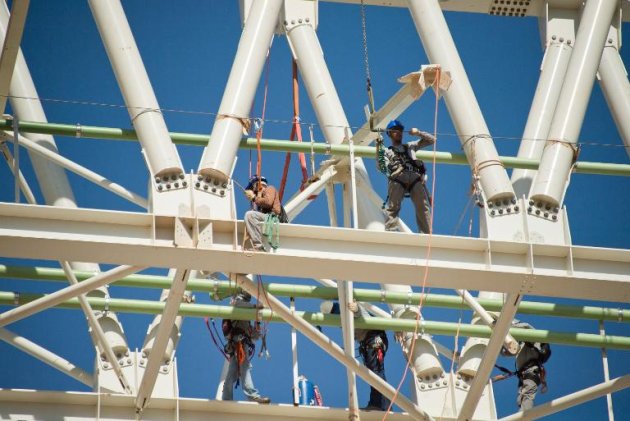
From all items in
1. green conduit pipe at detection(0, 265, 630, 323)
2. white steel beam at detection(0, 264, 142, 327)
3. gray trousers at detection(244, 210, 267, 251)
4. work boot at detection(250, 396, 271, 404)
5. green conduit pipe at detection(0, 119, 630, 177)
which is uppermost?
green conduit pipe at detection(0, 119, 630, 177)

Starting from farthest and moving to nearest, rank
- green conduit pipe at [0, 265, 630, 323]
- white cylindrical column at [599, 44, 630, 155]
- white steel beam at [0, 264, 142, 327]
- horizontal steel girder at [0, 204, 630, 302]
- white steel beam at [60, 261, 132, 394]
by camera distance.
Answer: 1. white cylindrical column at [599, 44, 630, 155]
2. green conduit pipe at [0, 265, 630, 323]
3. white steel beam at [60, 261, 132, 394]
4. white steel beam at [0, 264, 142, 327]
5. horizontal steel girder at [0, 204, 630, 302]

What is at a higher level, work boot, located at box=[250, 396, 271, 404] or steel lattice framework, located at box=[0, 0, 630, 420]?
steel lattice framework, located at box=[0, 0, 630, 420]

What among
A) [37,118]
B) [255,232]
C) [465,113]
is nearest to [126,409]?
[255,232]

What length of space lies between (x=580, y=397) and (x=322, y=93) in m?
6.55

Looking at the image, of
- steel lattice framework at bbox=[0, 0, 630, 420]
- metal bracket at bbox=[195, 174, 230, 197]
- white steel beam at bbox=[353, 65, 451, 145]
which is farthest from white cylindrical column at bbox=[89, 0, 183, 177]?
white steel beam at bbox=[353, 65, 451, 145]

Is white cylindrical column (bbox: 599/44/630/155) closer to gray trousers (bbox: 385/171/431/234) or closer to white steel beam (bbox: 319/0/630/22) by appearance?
white steel beam (bbox: 319/0/630/22)

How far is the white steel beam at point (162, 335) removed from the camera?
67.9ft

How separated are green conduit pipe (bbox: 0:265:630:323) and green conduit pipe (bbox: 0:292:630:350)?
31 cm

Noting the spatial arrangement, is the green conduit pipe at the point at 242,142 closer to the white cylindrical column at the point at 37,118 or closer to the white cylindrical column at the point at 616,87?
the white cylindrical column at the point at 37,118

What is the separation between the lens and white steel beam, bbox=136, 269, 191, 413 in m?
20.7

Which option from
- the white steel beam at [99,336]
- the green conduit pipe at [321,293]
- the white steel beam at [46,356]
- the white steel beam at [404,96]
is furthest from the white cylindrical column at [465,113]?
the white steel beam at [46,356]

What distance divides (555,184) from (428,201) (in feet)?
8.13

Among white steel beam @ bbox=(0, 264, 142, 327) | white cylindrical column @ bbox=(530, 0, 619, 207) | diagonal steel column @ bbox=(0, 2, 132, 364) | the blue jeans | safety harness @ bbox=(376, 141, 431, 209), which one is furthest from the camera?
diagonal steel column @ bbox=(0, 2, 132, 364)

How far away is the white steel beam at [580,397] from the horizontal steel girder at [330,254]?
2350mm
